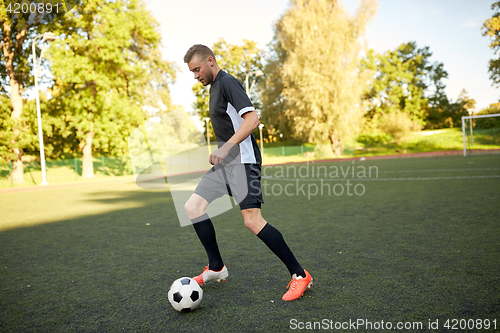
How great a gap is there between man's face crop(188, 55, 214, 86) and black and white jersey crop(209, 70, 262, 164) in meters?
0.07

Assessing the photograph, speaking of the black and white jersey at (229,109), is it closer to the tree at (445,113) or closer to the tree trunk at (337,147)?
the tree trunk at (337,147)

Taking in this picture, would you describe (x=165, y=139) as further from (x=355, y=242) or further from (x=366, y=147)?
(x=366, y=147)

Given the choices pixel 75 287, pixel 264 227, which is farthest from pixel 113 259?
pixel 264 227

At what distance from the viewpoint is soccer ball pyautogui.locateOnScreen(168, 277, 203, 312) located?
8.36 feet

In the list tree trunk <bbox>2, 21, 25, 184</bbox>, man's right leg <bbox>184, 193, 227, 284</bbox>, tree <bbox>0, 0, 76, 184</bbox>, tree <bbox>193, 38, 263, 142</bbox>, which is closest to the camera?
man's right leg <bbox>184, 193, 227, 284</bbox>

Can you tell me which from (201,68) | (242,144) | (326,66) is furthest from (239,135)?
(326,66)

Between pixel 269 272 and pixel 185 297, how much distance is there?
3.31 feet

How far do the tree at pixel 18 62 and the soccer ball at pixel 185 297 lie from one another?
20035mm

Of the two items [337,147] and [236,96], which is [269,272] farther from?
[337,147]

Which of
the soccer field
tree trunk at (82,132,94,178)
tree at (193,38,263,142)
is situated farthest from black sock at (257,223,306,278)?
tree at (193,38,263,142)

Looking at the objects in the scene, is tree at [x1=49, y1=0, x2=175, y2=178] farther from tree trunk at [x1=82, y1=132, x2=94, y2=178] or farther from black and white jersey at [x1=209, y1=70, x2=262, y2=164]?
black and white jersey at [x1=209, y1=70, x2=262, y2=164]

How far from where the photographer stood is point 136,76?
2423 centimetres

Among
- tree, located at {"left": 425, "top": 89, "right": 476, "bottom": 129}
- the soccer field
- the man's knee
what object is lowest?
the soccer field

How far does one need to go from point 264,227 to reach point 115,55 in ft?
73.3
